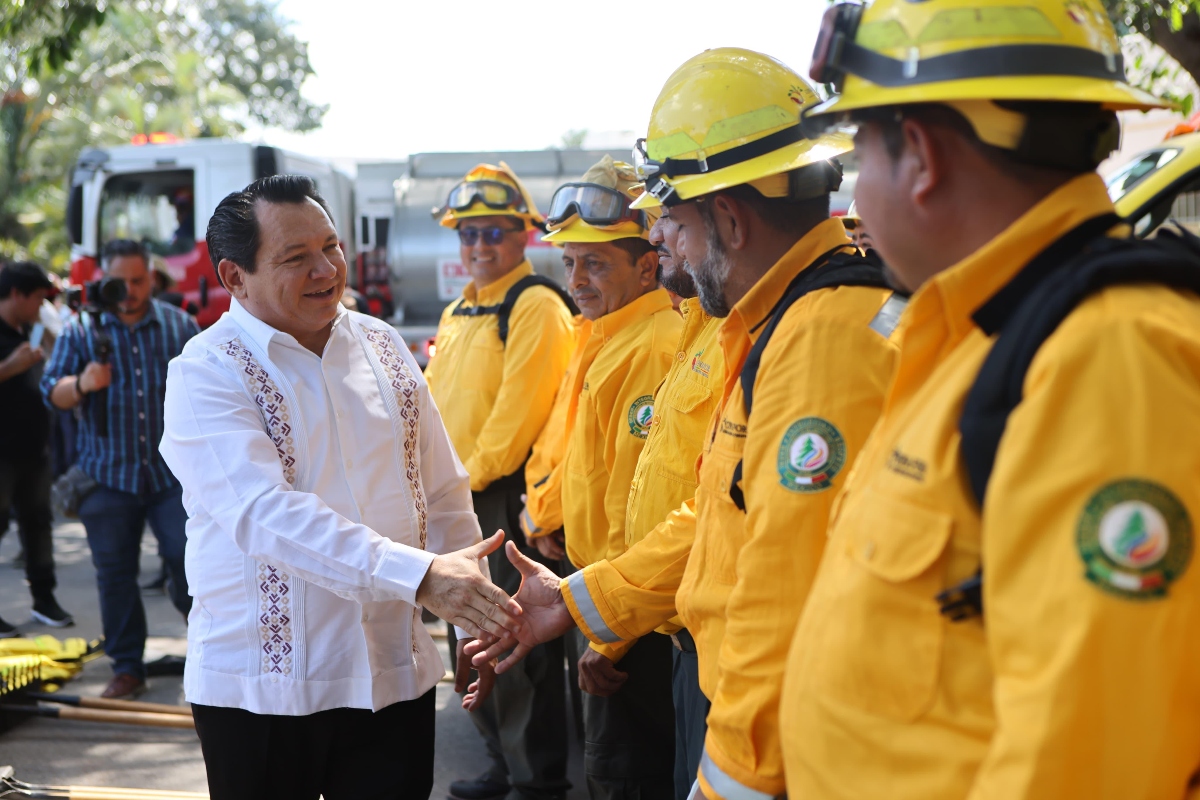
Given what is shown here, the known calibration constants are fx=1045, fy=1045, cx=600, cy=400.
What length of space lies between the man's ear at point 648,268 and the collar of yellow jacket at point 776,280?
1872mm

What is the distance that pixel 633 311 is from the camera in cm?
384

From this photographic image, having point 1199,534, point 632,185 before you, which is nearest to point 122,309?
point 632,185

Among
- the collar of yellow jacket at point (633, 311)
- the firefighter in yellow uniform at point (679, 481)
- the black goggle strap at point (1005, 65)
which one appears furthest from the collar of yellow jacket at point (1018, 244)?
the collar of yellow jacket at point (633, 311)

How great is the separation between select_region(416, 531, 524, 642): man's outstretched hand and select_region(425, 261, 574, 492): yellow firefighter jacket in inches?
84.8

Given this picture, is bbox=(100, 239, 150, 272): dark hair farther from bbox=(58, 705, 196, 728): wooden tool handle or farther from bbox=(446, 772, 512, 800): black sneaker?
bbox=(446, 772, 512, 800): black sneaker

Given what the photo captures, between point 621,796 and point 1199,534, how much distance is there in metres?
2.82

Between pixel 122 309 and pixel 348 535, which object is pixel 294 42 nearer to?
pixel 122 309

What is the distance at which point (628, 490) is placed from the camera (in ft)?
10.9

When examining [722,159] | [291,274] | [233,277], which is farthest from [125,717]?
[722,159]

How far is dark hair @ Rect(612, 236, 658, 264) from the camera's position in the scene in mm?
3984

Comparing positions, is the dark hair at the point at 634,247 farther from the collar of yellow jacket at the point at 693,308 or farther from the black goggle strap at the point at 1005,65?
the black goggle strap at the point at 1005,65

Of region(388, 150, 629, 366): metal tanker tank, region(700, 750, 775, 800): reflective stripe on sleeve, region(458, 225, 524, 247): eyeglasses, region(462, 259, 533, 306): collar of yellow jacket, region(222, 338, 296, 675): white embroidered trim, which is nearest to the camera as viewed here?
region(700, 750, 775, 800): reflective stripe on sleeve

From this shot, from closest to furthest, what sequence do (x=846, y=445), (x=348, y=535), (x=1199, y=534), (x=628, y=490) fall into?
(x=1199, y=534) < (x=846, y=445) < (x=348, y=535) < (x=628, y=490)

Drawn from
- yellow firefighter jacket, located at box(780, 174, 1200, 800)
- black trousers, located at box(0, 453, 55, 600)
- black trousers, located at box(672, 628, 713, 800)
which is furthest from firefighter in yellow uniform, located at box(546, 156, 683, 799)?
black trousers, located at box(0, 453, 55, 600)
